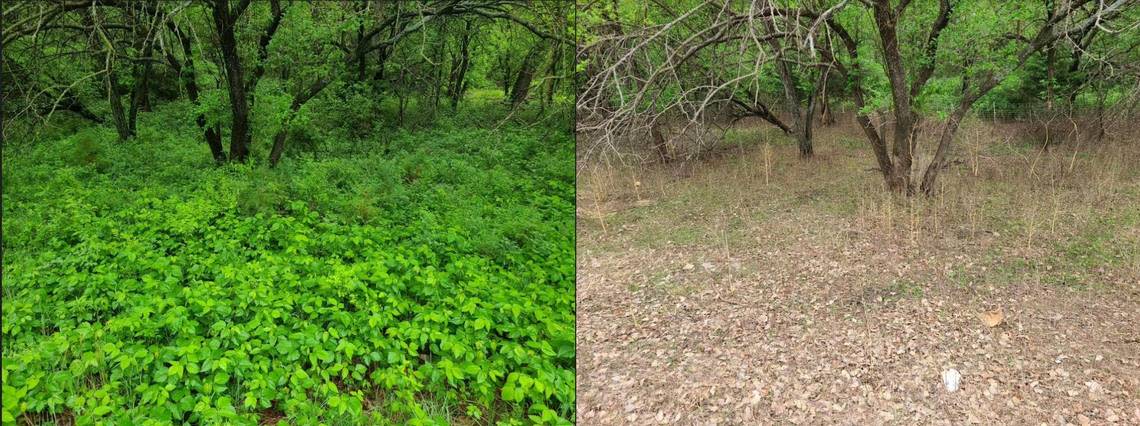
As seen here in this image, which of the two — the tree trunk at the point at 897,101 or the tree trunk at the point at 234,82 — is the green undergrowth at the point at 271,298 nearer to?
the tree trunk at the point at 234,82

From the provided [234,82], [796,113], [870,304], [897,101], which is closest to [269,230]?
[234,82]

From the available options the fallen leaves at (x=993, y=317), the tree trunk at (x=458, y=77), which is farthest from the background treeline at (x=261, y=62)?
the fallen leaves at (x=993, y=317)

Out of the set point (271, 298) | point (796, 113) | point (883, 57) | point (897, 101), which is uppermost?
point (883, 57)

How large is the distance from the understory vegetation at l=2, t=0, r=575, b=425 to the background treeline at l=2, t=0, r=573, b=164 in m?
0.03

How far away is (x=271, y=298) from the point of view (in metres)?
3.15

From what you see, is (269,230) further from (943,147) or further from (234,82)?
(943,147)

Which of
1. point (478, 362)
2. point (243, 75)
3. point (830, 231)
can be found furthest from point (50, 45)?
point (830, 231)

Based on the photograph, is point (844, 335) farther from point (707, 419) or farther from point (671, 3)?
point (671, 3)

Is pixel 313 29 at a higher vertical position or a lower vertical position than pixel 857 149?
higher

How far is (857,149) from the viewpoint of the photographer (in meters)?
9.32

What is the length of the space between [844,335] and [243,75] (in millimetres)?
5596

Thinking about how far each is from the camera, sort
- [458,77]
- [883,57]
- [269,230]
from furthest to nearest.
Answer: [458,77]
[883,57]
[269,230]

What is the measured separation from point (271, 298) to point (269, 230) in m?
1.25

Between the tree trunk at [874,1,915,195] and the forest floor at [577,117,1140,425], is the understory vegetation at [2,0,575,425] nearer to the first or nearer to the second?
the forest floor at [577,117,1140,425]
